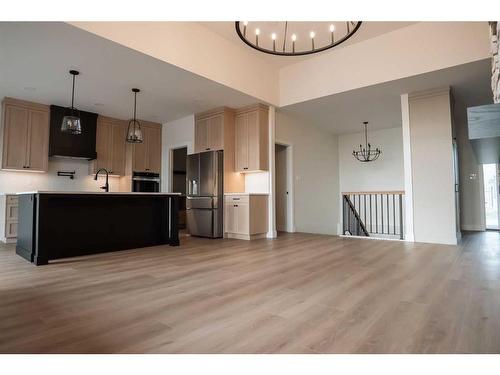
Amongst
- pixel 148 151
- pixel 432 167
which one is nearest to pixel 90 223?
pixel 148 151

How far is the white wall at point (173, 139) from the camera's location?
6.64m

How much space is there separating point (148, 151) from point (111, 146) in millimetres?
834

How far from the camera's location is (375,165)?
8336mm

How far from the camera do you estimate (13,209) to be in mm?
5137

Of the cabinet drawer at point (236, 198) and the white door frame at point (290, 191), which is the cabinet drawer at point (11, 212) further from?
the white door frame at point (290, 191)

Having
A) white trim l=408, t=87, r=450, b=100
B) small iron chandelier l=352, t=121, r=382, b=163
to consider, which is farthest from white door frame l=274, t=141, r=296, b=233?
small iron chandelier l=352, t=121, r=382, b=163

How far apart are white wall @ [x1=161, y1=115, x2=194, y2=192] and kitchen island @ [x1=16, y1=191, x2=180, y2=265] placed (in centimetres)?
236

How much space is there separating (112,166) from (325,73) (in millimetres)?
5133

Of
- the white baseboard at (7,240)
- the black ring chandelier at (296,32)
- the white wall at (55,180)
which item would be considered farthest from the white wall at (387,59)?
the white baseboard at (7,240)

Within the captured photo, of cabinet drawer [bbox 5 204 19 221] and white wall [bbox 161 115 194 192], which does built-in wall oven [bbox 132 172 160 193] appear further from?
cabinet drawer [bbox 5 204 19 221]

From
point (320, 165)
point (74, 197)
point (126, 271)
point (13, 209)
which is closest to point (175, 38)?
point (74, 197)

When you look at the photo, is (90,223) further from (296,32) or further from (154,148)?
(296,32)

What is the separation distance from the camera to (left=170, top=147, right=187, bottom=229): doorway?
7184mm
